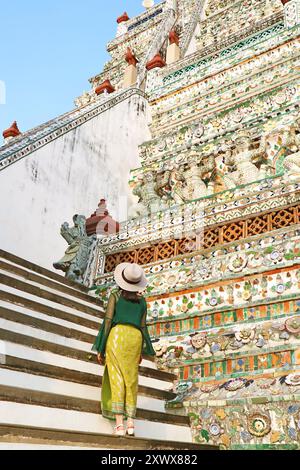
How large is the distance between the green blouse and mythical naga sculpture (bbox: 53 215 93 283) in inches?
109

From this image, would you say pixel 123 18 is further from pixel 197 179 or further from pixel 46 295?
pixel 46 295

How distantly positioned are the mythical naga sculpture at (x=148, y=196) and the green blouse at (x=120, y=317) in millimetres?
3758

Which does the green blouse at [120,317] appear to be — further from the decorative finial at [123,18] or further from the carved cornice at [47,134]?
the decorative finial at [123,18]

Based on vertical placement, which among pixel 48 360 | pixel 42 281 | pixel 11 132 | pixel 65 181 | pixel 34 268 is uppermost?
pixel 11 132

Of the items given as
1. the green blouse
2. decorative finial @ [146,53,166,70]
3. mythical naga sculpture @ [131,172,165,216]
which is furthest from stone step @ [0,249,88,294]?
decorative finial @ [146,53,166,70]

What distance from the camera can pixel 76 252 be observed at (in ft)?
21.9

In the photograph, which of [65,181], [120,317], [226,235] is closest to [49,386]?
[120,317]

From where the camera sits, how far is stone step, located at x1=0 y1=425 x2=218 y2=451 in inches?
109

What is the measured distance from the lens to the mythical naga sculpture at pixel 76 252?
6.56 m

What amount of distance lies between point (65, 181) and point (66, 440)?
5.50 metres

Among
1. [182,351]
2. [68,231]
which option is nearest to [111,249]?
[68,231]

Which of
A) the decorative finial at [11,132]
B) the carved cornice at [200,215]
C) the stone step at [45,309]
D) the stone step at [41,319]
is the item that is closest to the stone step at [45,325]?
the stone step at [41,319]

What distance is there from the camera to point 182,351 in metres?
5.02

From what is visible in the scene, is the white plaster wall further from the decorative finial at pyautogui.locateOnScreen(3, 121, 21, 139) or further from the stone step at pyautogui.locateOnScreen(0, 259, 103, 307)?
the decorative finial at pyautogui.locateOnScreen(3, 121, 21, 139)
